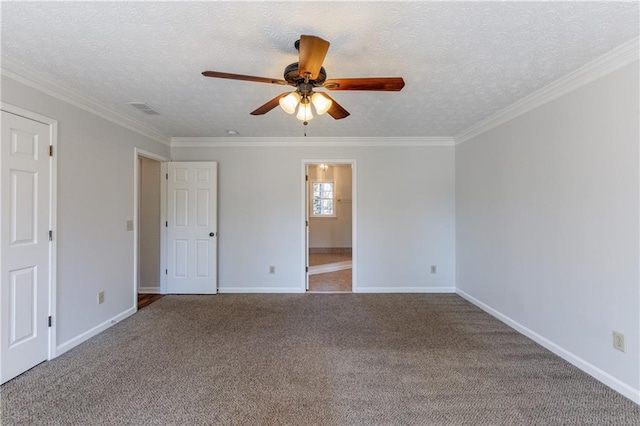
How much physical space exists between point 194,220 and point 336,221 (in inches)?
187

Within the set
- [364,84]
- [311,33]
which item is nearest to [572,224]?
[364,84]

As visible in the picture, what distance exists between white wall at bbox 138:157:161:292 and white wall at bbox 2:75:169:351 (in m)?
0.98

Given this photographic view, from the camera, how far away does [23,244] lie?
2.25 m

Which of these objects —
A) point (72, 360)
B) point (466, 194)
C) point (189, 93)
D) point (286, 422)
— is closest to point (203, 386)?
point (286, 422)

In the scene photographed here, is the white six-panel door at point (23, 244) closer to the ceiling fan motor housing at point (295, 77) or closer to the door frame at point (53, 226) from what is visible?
the door frame at point (53, 226)

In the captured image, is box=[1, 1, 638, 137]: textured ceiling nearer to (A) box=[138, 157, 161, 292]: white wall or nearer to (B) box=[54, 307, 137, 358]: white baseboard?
(A) box=[138, 157, 161, 292]: white wall

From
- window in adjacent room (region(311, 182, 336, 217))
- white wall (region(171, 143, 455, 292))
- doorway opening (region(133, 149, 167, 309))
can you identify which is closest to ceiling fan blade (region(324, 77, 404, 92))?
white wall (region(171, 143, 455, 292))

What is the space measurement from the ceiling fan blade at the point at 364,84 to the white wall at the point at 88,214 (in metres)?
2.43

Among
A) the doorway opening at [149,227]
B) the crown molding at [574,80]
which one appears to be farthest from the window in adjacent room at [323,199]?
the crown molding at [574,80]

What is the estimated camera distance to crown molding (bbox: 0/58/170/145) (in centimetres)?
214

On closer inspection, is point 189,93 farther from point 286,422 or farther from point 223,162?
point 286,422

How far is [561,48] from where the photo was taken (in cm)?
193

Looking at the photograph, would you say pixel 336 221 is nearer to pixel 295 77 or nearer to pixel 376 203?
pixel 376 203

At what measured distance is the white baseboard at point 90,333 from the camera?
2.58 meters
